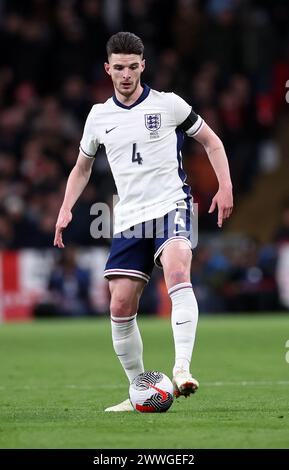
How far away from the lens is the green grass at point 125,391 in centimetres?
657

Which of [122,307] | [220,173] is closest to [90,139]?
[220,173]

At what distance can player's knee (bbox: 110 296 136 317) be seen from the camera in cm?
823

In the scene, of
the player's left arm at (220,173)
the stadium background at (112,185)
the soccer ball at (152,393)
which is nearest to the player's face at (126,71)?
the player's left arm at (220,173)

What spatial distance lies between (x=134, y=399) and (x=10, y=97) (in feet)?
54.5

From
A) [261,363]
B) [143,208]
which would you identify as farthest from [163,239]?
[261,363]

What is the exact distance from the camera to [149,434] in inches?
263

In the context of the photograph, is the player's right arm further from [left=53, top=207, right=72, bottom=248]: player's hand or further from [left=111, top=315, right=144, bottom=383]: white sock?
[left=111, top=315, right=144, bottom=383]: white sock

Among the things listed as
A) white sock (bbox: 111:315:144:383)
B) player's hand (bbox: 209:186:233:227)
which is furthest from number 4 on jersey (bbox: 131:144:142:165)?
white sock (bbox: 111:315:144:383)

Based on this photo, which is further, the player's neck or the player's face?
the player's neck

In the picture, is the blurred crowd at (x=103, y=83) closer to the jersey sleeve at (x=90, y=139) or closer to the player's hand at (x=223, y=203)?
the jersey sleeve at (x=90, y=139)

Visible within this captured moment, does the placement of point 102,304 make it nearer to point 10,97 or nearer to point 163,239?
point 10,97

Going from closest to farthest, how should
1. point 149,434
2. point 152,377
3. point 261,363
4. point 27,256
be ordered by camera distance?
1. point 149,434
2. point 152,377
3. point 261,363
4. point 27,256

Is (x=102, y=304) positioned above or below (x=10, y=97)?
below

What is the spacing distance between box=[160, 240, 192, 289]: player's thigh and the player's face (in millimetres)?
1084
